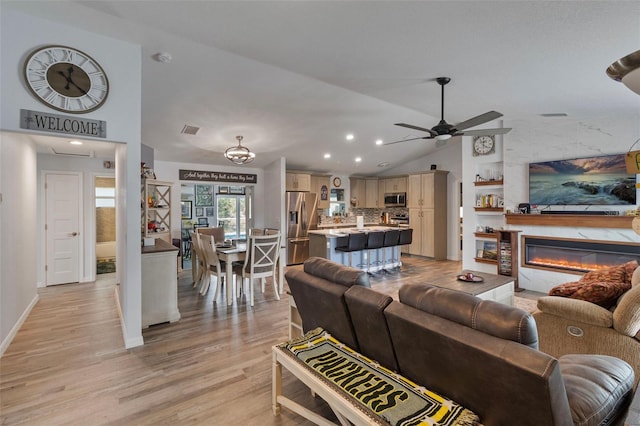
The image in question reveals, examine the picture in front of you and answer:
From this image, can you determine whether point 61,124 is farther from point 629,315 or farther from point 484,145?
point 484,145

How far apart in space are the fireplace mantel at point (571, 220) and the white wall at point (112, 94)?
5731 millimetres

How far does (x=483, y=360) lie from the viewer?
126 cm

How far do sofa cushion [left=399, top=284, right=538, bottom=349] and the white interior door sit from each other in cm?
593

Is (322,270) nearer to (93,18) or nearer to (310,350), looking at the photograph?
(310,350)

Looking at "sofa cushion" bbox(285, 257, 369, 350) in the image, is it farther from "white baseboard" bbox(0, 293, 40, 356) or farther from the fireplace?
the fireplace

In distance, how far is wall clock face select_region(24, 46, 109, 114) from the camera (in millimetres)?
2582

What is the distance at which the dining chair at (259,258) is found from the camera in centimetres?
436

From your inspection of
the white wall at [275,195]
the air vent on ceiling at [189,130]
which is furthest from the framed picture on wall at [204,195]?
the air vent on ceiling at [189,130]

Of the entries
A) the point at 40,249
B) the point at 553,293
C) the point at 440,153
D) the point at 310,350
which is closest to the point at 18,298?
the point at 40,249

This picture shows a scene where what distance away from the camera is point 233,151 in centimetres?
509

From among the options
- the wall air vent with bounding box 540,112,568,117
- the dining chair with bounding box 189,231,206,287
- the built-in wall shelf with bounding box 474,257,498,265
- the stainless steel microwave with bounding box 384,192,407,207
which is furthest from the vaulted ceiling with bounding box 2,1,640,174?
the stainless steel microwave with bounding box 384,192,407,207

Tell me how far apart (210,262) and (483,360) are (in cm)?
411

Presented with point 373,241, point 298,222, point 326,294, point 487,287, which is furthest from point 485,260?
point 326,294

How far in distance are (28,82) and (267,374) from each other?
321cm
